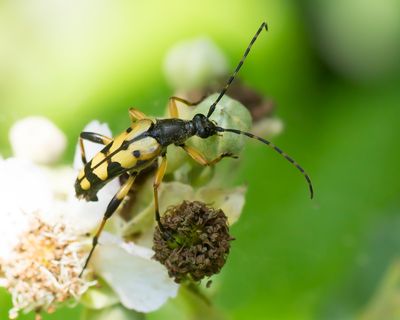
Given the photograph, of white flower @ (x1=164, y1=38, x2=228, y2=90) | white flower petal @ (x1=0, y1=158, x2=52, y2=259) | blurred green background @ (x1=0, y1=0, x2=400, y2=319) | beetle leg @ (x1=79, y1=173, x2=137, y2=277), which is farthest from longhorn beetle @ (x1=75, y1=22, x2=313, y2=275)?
blurred green background @ (x1=0, y1=0, x2=400, y2=319)

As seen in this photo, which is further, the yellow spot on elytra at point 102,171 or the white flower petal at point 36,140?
the white flower petal at point 36,140

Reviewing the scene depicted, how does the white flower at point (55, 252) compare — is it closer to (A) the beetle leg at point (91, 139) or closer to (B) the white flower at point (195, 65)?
(A) the beetle leg at point (91, 139)

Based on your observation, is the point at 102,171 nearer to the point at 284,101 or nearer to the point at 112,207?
the point at 112,207

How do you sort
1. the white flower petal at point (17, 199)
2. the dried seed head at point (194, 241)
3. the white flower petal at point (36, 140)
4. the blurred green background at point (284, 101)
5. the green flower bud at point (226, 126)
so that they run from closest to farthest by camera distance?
the dried seed head at point (194, 241) → the green flower bud at point (226, 126) → the white flower petal at point (17, 199) → the white flower petal at point (36, 140) → the blurred green background at point (284, 101)

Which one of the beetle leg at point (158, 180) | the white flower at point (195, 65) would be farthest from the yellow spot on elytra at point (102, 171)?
the white flower at point (195, 65)

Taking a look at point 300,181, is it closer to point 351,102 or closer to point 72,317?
point 351,102

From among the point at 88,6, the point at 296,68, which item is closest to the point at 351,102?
the point at 296,68
